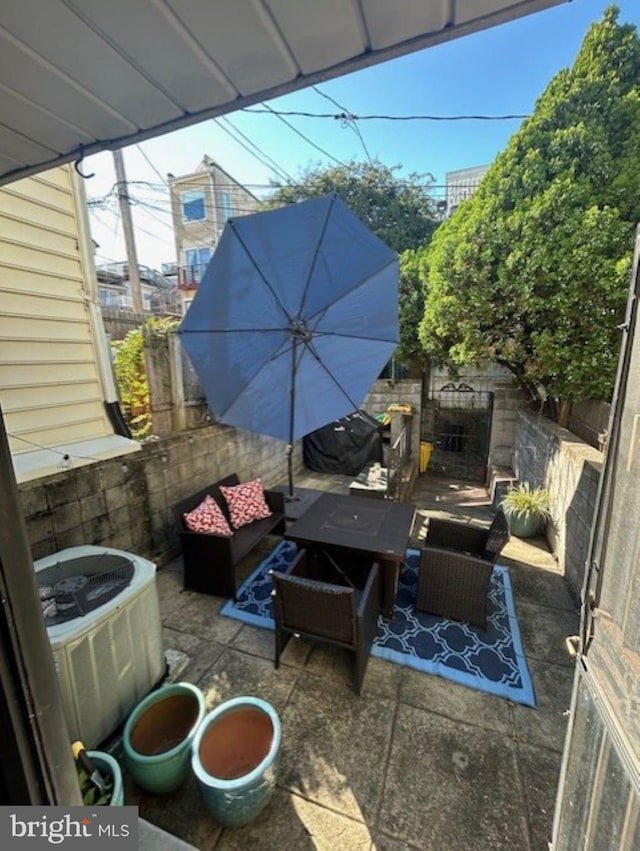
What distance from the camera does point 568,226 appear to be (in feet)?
14.4

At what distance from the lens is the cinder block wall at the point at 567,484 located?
11.2ft

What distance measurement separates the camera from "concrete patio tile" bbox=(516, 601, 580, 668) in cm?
283

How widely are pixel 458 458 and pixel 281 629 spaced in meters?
6.99

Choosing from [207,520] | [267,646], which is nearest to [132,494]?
[207,520]

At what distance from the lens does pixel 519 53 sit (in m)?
4.30

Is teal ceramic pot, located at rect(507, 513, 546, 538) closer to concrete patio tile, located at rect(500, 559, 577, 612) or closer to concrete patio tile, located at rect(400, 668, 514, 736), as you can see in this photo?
concrete patio tile, located at rect(500, 559, 577, 612)

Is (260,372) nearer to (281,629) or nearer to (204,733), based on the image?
(281,629)

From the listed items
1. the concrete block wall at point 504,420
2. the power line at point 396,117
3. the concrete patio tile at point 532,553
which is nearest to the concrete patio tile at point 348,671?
the concrete patio tile at point 532,553

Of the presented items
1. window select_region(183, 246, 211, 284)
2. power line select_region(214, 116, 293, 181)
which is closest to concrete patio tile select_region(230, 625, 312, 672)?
power line select_region(214, 116, 293, 181)

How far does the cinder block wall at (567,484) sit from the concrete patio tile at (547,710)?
3.51ft

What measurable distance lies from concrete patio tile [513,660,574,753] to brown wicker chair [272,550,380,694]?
108cm

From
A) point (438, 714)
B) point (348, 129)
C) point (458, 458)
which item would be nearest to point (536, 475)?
point (458, 458)
